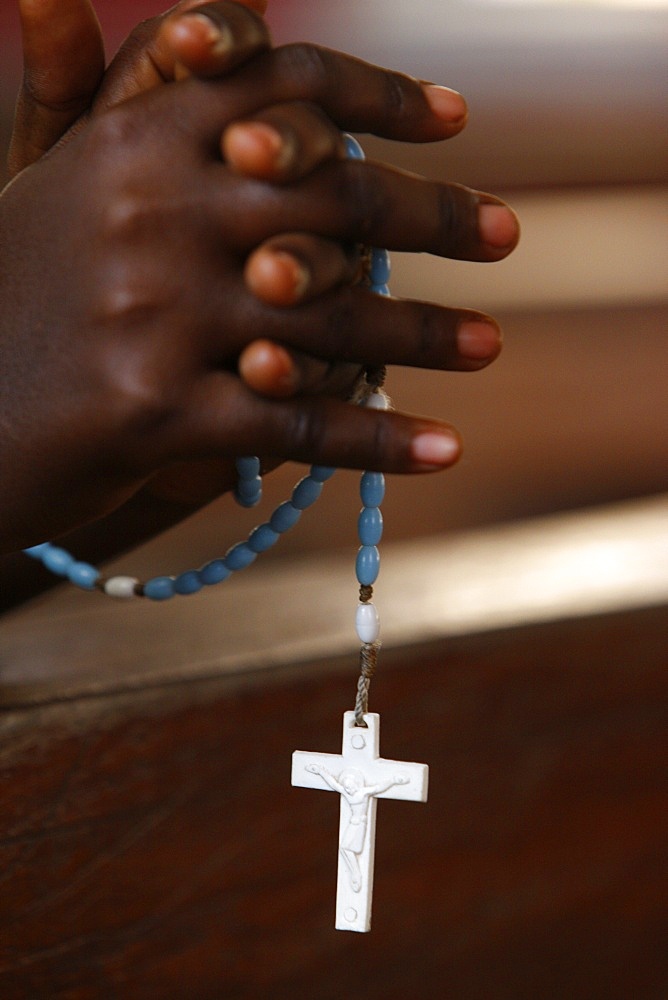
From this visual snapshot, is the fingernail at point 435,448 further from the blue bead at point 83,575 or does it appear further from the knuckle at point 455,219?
the blue bead at point 83,575

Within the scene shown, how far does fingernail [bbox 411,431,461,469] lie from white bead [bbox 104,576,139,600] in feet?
0.73

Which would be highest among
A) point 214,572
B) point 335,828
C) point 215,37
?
point 215,37

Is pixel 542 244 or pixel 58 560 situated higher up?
pixel 542 244

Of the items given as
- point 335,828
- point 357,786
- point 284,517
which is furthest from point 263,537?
point 335,828

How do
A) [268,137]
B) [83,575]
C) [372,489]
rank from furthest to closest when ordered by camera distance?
[83,575]
[372,489]
[268,137]

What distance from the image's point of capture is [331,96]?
1.26 ft

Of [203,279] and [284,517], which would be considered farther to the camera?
[284,517]

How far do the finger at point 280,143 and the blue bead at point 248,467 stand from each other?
0.16m

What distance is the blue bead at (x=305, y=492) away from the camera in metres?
0.48

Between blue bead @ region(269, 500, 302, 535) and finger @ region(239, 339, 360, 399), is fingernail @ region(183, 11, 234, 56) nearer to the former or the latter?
finger @ region(239, 339, 360, 399)

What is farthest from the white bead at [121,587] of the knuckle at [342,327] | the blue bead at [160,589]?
the knuckle at [342,327]

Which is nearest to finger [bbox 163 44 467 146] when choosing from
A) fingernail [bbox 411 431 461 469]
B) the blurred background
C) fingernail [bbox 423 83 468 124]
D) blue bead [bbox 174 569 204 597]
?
fingernail [bbox 423 83 468 124]

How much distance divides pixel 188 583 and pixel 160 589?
2 centimetres

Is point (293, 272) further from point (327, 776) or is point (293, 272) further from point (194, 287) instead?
point (327, 776)
